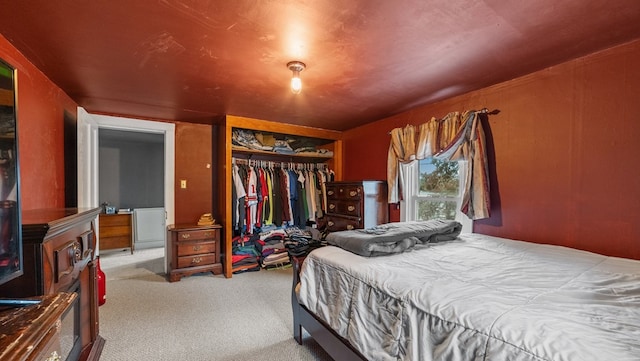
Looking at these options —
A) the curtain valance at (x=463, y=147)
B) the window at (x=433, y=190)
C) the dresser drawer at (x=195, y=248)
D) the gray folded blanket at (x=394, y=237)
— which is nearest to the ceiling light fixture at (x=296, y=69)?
the gray folded blanket at (x=394, y=237)

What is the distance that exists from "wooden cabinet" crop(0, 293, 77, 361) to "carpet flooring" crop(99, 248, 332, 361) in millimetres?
1249

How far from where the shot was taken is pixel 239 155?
3.90 metres

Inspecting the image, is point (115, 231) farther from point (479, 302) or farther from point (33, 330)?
point (479, 302)

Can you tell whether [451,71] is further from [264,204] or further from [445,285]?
[264,204]

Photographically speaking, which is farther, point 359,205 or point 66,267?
point 359,205

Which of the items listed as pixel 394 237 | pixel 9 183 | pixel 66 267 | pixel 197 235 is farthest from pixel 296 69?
pixel 197 235

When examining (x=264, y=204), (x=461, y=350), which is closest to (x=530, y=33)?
(x=461, y=350)

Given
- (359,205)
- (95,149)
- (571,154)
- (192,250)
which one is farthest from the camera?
(192,250)

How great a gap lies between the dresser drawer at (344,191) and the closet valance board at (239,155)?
0.59 metres

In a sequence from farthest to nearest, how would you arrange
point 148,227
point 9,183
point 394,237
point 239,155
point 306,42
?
1. point 148,227
2. point 239,155
3. point 394,237
4. point 306,42
5. point 9,183

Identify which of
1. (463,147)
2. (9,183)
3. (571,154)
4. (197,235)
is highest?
(463,147)

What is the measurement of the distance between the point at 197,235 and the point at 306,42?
2.72 meters

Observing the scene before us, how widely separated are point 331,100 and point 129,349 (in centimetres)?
259

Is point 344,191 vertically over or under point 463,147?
under
